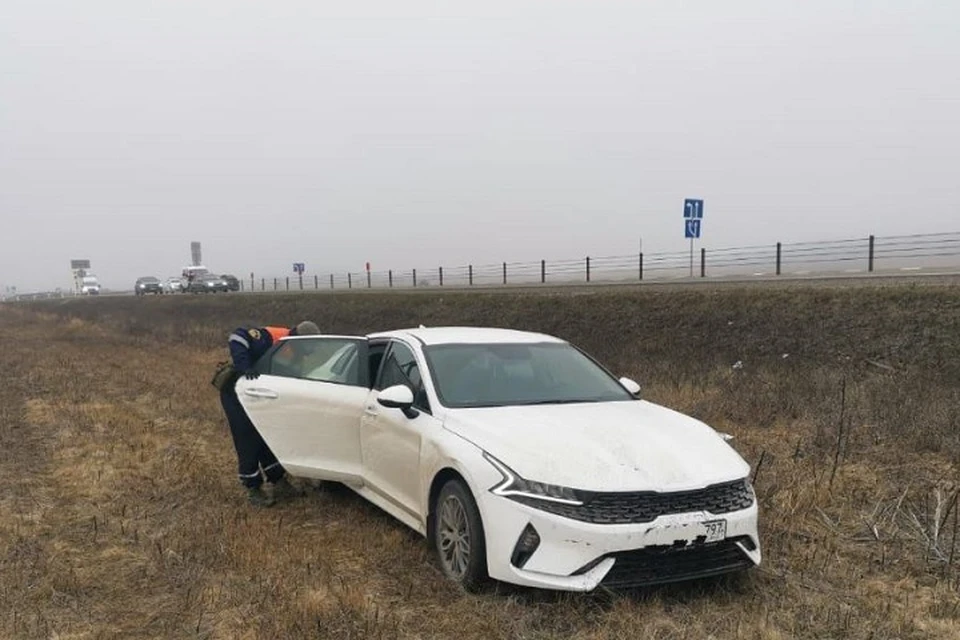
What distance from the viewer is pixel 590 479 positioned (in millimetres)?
3680

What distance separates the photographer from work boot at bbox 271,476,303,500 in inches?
249

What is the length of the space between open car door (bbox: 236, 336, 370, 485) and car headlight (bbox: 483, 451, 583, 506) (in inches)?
71.9

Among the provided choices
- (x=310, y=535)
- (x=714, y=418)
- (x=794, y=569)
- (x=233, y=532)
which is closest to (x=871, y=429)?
(x=714, y=418)

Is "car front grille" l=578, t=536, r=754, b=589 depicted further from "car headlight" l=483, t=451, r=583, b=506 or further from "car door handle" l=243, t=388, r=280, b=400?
"car door handle" l=243, t=388, r=280, b=400

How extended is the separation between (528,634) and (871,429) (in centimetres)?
516

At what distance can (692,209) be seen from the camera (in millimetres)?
24172

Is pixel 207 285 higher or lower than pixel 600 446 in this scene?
lower

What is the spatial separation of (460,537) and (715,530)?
1361 mm

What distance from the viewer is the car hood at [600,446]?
3.71m

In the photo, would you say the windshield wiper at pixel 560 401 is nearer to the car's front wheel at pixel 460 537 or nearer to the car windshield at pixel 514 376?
the car windshield at pixel 514 376

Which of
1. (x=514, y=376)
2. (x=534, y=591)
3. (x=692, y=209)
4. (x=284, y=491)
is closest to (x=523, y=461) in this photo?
(x=534, y=591)

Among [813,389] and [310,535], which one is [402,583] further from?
[813,389]

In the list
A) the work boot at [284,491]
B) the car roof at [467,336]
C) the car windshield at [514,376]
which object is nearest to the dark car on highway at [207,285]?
the work boot at [284,491]

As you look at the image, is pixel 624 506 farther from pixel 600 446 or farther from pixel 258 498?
pixel 258 498
